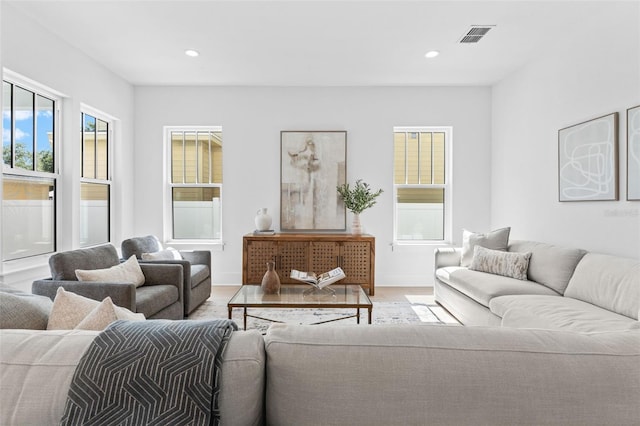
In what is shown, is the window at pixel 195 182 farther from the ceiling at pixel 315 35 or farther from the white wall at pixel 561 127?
the white wall at pixel 561 127

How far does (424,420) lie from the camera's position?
2.82ft

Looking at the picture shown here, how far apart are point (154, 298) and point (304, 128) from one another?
307cm

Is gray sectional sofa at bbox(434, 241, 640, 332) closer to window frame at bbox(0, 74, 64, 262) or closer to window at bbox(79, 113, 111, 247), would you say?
window frame at bbox(0, 74, 64, 262)

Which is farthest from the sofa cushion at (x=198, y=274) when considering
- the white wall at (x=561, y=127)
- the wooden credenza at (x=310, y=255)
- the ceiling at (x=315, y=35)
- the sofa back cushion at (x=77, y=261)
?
→ the white wall at (x=561, y=127)

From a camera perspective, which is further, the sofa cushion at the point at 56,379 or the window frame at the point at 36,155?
the window frame at the point at 36,155

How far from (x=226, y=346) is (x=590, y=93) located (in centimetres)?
377

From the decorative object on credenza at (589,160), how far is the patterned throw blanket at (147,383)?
3.41 m

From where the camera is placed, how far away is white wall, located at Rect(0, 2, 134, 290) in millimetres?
3045

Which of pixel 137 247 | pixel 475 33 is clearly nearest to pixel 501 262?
pixel 475 33

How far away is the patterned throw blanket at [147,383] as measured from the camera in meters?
0.82

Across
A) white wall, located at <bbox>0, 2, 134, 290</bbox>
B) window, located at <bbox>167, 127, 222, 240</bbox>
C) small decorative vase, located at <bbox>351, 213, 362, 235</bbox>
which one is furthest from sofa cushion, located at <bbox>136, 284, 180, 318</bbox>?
small decorative vase, located at <bbox>351, 213, 362, 235</bbox>

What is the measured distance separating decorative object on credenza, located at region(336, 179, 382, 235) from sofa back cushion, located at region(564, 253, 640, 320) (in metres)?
2.50

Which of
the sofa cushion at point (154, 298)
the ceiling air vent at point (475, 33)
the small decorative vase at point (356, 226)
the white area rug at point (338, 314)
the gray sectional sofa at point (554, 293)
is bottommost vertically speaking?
the white area rug at point (338, 314)

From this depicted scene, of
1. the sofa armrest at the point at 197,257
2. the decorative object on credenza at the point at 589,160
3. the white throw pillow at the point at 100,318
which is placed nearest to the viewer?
the white throw pillow at the point at 100,318
